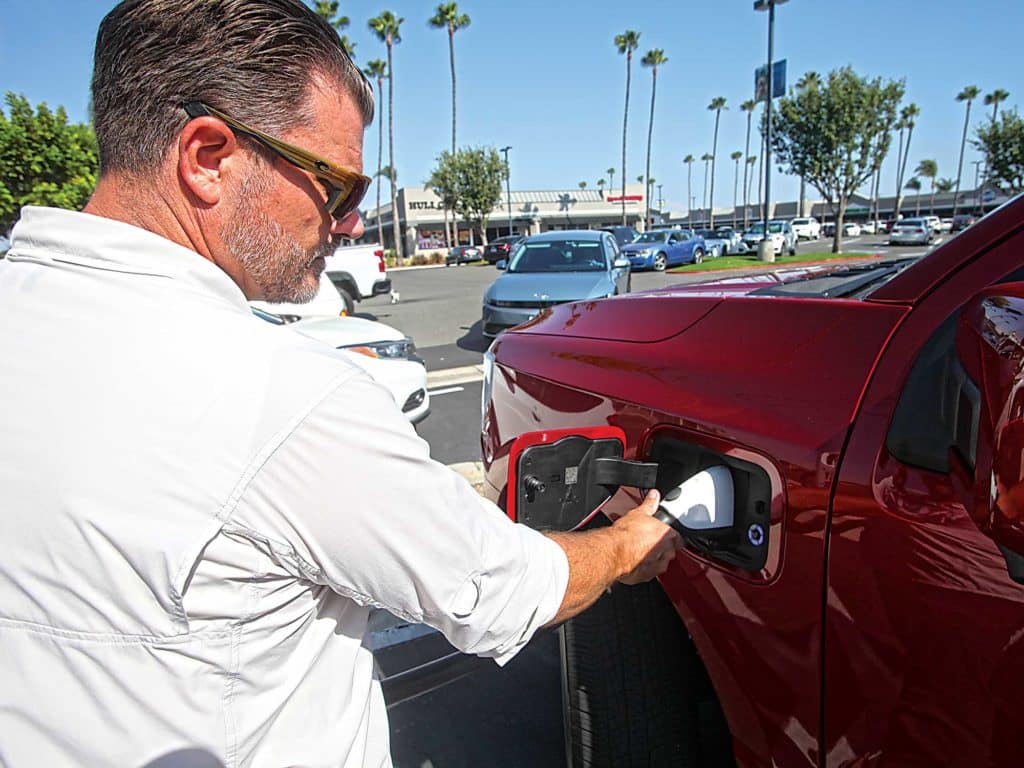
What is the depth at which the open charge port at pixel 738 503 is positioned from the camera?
1232mm

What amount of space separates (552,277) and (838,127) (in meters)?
20.9

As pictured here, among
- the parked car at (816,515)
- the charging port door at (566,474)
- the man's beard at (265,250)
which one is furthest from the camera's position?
the charging port door at (566,474)

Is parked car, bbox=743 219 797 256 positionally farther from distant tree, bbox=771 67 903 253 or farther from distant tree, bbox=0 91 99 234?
distant tree, bbox=0 91 99 234

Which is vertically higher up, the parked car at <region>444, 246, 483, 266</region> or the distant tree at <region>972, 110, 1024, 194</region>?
the distant tree at <region>972, 110, 1024, 194</region>

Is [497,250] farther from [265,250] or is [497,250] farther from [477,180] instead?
[265,250]

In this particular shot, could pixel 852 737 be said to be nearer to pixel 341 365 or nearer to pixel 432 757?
pixel 341 365

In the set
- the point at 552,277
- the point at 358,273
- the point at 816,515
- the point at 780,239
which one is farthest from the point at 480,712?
the point at 780,239

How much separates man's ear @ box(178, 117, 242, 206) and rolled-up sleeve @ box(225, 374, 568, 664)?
0.41 meters

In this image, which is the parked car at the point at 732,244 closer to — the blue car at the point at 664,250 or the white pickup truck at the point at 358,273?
the blue car at the point at 664,250

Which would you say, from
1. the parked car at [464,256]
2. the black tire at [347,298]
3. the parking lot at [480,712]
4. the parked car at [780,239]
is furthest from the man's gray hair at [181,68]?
the parked car at [464,256]

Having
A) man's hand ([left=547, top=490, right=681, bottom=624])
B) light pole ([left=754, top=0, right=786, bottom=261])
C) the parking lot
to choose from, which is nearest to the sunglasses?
man's hand ([left=547, top=490, right=681, bottom=624])

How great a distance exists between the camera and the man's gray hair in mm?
966

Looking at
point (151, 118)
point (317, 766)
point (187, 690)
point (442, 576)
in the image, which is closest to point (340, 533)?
point (442, 576)

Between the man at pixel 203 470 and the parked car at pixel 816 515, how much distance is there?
42cm
